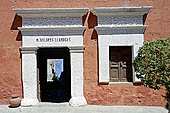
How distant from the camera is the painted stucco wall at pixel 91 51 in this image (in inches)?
311

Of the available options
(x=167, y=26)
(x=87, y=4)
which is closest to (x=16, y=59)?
(x=87, y=4)

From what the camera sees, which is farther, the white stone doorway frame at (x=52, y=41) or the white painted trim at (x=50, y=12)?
the white stone doorway frame at (x=52, y=41)

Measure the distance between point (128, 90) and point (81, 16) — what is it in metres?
3.22

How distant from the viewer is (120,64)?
813 centimetres

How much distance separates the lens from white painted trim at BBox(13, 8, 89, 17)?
25.2 ft

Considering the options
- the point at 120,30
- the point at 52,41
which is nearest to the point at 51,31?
the point at 52,41

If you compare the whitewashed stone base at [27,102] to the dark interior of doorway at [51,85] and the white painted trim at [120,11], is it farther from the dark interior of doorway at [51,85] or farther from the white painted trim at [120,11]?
the white painted trim at [120,11]

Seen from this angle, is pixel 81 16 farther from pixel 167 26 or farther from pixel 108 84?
pixel 167 26

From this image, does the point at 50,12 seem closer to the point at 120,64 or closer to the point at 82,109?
the point at 120,64

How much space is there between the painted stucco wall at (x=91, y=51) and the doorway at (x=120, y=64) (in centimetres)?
36

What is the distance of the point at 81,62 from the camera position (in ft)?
25.9

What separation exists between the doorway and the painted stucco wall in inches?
14.2

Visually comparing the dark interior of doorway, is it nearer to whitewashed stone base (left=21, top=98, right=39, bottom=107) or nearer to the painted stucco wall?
whitewashed stone base (left=21, top=98, right=39, bottom=107)

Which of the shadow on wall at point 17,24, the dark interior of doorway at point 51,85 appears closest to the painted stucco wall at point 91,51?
the shadow on wall at point 17,24
